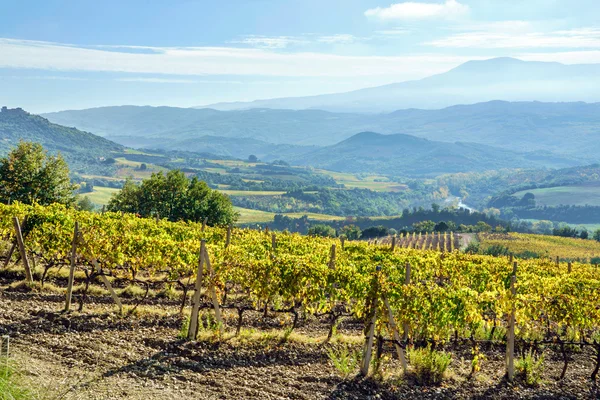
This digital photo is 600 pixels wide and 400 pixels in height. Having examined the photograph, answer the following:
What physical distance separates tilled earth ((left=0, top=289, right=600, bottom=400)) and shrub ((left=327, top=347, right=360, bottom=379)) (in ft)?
0.60

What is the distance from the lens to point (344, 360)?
475 inches

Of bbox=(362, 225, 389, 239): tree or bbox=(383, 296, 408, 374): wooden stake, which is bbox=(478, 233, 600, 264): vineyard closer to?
bbox=(362, 225, 389, 239): tree

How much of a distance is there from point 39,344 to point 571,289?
14431 mm

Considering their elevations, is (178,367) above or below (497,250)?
above

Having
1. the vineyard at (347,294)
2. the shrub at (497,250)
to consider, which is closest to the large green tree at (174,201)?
the vineyard at (347,294)

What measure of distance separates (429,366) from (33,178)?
36.4 metres

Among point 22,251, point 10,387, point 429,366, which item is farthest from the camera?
point 22,251

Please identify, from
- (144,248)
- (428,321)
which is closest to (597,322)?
(428,321)

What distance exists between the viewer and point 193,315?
13117 mm

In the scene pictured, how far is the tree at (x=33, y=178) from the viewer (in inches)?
1550

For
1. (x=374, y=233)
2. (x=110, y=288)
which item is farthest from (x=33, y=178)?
(x=374, y=233)

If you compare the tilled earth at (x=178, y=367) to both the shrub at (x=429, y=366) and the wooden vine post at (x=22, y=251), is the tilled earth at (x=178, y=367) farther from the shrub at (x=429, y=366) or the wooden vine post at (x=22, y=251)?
the wooden vine post at (x=22, y=251)

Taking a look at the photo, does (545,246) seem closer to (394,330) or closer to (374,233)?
(374,233)

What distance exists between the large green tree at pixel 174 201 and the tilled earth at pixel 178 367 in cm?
3384
